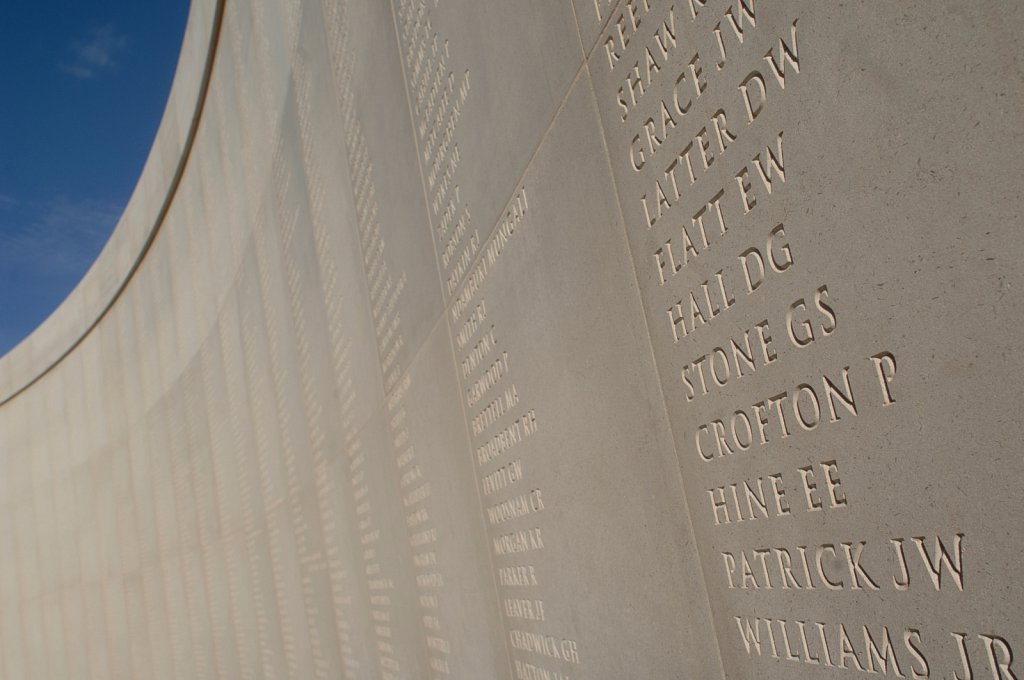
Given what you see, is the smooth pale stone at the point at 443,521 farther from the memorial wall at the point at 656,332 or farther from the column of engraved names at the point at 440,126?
the column of engraved names at the point at 440,126

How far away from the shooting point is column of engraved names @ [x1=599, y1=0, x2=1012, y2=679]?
1.66 m

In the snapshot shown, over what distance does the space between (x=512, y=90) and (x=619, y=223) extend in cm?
82

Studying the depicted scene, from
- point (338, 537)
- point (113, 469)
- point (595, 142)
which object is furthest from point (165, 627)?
point (595, 142)

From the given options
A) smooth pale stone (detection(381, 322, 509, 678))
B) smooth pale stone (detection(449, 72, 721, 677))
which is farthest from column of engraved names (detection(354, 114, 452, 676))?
smooth pale stone (detection(449, 72, 721, 677))

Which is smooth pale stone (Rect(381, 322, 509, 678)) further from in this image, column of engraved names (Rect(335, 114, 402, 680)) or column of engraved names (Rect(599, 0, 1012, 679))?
column of engraved names (Rect(599, 0, 1012, 679))

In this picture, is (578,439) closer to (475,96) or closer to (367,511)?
(475,96)

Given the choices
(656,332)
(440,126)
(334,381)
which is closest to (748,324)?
(656,332)

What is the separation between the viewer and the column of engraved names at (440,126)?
366 centimetres

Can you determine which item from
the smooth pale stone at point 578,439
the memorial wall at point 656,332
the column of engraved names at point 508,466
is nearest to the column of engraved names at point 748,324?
the memorial wall at point 656,332

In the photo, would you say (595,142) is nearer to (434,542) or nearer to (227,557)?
(434,542)

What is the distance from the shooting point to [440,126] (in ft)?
12.6

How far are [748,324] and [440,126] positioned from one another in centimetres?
221

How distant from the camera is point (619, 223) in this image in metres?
2.46

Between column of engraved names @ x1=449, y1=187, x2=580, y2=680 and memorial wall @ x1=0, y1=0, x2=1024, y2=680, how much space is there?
2cm
